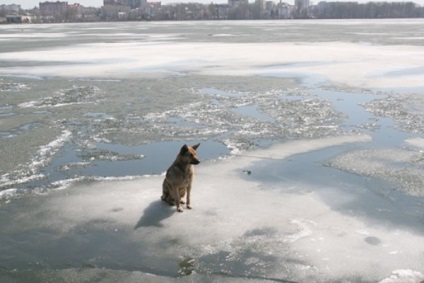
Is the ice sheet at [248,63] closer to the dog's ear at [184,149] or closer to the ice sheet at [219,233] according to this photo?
the ice sheet at [219,233]

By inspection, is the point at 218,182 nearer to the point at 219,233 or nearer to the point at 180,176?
the point at 180,176

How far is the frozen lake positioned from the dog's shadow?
23 mm

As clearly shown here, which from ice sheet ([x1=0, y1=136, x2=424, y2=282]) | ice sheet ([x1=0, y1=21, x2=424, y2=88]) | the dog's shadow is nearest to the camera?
ice sheet ([x1=0, y1=136, x2=424, y2=282])

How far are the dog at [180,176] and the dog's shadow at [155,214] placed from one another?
105mm

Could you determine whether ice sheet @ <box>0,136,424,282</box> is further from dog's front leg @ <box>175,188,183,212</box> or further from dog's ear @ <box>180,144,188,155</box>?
dog's ear @ <box>180,144,188,155</box>

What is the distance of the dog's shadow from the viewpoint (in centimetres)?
566

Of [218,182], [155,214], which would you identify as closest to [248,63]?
[218,182]

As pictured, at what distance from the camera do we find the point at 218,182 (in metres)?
7.09

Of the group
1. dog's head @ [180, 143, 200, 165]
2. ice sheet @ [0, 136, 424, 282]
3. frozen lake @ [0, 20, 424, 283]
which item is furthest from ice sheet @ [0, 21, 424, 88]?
dog's head @ [180, 143, 200, 165]

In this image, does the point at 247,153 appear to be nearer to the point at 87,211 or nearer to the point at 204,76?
the point at 87,211

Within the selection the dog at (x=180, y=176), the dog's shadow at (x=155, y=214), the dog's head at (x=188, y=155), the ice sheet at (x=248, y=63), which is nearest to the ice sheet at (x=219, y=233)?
the dog's shadow at (x=155, y=214)

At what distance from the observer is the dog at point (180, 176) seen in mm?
5738

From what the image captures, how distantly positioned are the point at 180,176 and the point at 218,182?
1.34 meters

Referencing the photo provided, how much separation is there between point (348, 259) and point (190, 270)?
1493 millimetres
